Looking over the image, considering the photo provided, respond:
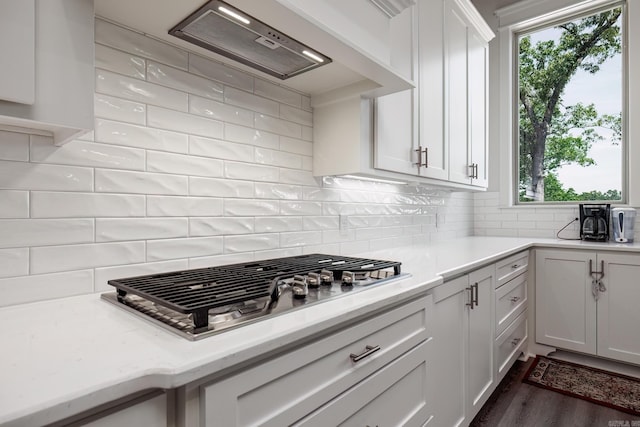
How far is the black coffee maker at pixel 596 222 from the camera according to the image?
109 inches

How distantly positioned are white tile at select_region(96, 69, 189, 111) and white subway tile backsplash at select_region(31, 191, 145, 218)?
1.06 feet

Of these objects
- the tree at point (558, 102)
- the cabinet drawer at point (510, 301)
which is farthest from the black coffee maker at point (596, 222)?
the cabinet drawer at point (510, 301)

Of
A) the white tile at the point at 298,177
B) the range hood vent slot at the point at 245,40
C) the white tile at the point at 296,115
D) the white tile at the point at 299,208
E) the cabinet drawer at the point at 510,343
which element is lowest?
the cabinet drawer at the point at 510,343

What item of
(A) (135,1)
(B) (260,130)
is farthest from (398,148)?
(A) (135,1)

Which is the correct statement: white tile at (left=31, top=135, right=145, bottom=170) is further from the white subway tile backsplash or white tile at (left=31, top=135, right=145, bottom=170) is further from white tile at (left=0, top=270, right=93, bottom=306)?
white tile at (left=0, top=270, right=93, bottom=306)

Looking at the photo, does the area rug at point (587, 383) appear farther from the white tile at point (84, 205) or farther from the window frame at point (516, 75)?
the white tile at point (84, 205)

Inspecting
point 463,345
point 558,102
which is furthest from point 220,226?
point 558,102

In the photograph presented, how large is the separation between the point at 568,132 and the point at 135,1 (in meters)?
3.59

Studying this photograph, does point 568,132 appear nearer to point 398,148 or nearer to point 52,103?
point 398,148

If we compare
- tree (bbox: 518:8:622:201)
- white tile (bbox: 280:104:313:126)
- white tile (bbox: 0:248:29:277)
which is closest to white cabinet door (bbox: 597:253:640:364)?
tree (bbox: 518:8:622:201)

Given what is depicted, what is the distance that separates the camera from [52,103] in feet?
2.42

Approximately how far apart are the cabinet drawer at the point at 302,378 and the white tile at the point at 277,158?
2.76 feet

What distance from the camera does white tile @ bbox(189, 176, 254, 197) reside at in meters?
1.30

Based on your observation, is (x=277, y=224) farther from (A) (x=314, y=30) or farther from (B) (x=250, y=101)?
(A) (x=314, y=30)
